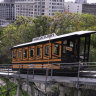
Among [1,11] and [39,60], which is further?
[1,11]

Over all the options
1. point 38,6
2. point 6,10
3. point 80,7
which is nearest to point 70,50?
point 38,6

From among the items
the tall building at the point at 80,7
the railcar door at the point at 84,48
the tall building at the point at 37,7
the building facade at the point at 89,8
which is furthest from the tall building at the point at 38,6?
the railcar door at the point at 84,48

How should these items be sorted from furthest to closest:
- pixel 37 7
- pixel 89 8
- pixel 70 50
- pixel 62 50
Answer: pixel 89 8 → pixel 37 7 → pixel 70 50 → pixel 62 50

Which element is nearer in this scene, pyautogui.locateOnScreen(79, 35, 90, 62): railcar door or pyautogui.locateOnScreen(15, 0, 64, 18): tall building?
pyautogui.locateOnScreen(79, 35, 90, 62): railcar door

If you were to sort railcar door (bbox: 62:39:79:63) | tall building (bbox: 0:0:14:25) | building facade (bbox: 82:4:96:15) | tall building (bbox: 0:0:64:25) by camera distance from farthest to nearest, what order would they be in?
tall building (bbox: 0:0:14:25) → building facade (bbox: 82:4:96:15) → tall building (bbox: 0:0:64:25) → railcar door (bbox: 62:39:79:63)

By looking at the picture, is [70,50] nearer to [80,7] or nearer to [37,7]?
[37,7]

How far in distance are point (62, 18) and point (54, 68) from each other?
604 inches

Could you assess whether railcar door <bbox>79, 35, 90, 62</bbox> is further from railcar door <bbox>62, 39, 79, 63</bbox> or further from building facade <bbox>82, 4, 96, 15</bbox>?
building facade <bbox>82, 4, 96, 15</bbox>

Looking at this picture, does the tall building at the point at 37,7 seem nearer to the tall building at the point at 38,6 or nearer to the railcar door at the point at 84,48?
the tall building at the point at 38,6

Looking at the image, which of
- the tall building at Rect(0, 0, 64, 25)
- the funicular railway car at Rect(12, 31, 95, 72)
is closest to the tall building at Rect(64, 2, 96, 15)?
the tall building at Rect(0, 0, 64, 25)

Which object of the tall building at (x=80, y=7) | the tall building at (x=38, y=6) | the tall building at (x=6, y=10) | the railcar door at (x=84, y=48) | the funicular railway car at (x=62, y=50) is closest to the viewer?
the funicular railway car at (x=62, y=50)

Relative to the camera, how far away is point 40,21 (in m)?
26.7

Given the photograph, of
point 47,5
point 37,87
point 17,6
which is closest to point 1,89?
point 37,87

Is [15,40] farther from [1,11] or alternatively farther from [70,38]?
[1,11]
